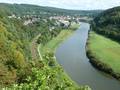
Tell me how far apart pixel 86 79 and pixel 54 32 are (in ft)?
255

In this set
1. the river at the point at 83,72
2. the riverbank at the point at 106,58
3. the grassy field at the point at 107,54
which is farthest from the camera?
the grassy field at the point at 107,54

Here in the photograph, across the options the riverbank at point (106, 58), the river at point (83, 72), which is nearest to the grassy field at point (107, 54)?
the riverbank at point (106, 58)

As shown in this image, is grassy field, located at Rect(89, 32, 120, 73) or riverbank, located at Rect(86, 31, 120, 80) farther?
grassy field, located at Rect(89, 32, 120, 73)

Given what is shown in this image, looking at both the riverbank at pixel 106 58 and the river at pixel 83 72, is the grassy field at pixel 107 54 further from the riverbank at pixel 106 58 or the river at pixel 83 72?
the river at pixel 83 72

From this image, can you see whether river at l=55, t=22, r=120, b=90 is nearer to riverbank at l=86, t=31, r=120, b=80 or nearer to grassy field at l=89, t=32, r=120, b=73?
riverbank at l=86, t=31, r=120, b=80

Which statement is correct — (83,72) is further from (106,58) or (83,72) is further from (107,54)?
(107,54)

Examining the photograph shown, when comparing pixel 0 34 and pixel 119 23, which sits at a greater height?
pixel 0 34

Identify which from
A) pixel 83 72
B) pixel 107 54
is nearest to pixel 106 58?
pixel 107 54

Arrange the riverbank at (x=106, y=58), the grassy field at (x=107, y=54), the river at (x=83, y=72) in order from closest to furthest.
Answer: the river at (x=83, y=72) < the riverbank at (x=106, y=58) < the grassy field at (x=107, y=54)

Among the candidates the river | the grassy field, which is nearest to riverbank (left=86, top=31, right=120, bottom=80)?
the grassy field

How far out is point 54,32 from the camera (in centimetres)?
13212

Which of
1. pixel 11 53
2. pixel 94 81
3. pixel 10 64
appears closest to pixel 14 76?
pixel 10 64

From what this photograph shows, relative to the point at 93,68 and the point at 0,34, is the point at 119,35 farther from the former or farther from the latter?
the point at 0,34

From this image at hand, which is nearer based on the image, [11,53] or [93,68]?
[11,53]
